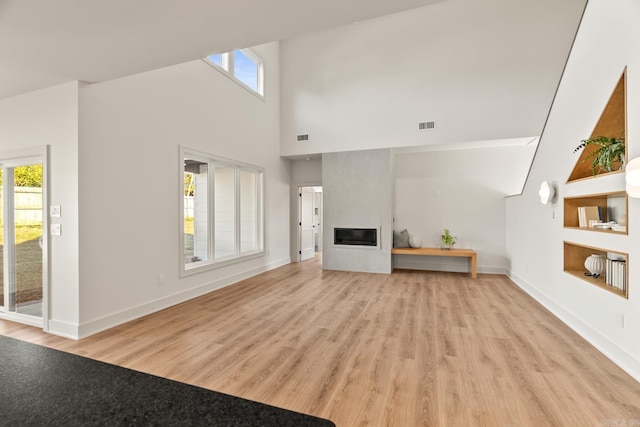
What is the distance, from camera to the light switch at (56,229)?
10.3ft

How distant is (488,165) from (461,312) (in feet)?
12.3

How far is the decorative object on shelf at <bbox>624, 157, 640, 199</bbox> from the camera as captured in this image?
2.12m

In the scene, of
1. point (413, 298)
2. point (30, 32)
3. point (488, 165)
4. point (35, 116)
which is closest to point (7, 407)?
point (30, 32)

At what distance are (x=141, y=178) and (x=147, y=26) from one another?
216cm

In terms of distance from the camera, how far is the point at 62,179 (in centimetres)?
312

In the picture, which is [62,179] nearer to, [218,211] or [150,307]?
[150,307]

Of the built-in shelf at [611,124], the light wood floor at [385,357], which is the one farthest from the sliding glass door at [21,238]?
the built-in shelf at [611,124]

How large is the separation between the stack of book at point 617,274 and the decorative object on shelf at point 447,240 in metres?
3.39

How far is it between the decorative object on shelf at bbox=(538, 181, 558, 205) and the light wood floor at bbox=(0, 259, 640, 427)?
1442mm

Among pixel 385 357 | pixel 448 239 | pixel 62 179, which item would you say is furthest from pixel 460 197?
pixel 62 179

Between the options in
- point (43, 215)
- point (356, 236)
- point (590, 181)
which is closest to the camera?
point (590, 181)

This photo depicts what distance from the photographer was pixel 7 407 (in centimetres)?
65

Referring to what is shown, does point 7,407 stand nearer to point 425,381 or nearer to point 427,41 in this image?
point 425,381

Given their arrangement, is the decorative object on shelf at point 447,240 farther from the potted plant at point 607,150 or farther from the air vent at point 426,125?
the potted plant at point 607,150
